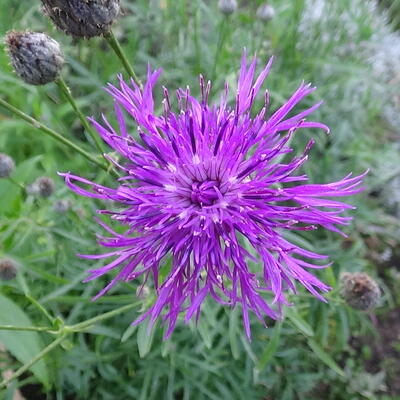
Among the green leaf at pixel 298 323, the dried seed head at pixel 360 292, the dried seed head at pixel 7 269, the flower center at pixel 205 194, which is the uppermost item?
the dried seed head at pixel 360 292

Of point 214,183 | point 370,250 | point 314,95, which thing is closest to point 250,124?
point 214,183

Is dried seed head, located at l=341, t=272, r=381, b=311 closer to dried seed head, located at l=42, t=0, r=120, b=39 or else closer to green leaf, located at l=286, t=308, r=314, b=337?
green leaf, located at l=286, t=308, r=314, b=337

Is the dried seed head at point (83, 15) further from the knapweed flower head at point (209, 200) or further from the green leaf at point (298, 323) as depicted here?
the green leaf at point (298, 323)

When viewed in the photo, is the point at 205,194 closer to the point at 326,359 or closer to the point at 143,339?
the point at 143,339

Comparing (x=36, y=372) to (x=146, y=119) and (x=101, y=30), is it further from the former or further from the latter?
(x=101, y=30)

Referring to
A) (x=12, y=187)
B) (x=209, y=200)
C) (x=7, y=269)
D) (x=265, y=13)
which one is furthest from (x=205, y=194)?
(x=265, y=13)

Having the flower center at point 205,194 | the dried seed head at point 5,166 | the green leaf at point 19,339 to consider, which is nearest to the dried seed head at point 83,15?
the flower center at point 205,194
